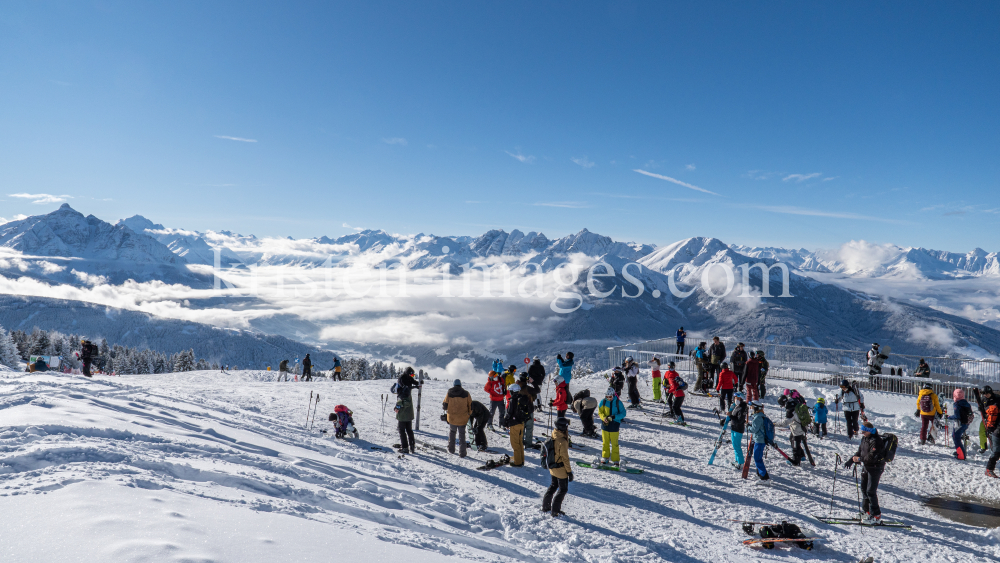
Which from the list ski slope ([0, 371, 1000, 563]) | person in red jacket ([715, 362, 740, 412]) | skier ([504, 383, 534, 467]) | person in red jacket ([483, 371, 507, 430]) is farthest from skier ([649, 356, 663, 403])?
skier ([504, 383, 534, 467])

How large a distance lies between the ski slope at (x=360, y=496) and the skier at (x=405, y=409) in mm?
558

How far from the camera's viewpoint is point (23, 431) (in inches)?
273

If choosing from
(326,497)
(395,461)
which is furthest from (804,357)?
(326,497)

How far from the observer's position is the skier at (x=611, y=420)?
34.8ft

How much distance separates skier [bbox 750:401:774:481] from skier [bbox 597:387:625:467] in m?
2.73

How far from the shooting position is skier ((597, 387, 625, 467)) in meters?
10.6

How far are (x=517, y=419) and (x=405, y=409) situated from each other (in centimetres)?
271

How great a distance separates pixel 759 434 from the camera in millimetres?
10258

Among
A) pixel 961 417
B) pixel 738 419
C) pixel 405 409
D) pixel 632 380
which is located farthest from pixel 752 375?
pixel 405 409

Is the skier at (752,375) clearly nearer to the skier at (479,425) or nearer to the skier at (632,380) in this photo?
the skier at (632,380)

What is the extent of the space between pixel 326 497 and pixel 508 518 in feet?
9.36

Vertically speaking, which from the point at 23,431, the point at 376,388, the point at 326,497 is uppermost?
the point at 23,431

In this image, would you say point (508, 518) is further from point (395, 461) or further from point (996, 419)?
Result: point (996, 419)

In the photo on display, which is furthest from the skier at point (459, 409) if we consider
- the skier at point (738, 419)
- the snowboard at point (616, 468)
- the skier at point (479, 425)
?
the skier at point (738, 419)
